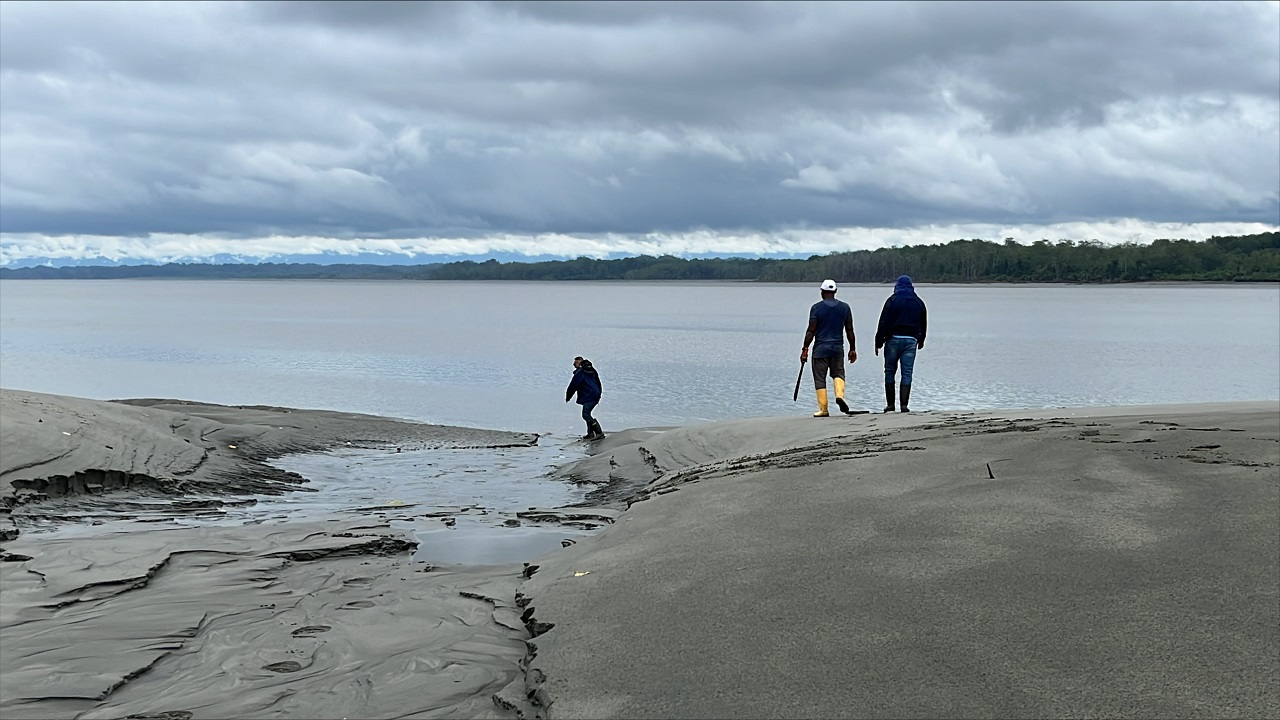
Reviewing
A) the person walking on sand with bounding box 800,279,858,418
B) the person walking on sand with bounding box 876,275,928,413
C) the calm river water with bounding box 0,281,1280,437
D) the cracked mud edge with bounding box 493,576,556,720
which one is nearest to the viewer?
the cracked mud edge with bounding box 493,576,556,720

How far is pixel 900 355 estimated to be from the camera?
1677cm

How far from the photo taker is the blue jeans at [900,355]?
16.5m

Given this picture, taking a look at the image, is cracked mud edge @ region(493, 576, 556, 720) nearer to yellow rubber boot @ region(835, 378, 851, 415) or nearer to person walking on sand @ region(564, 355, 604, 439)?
yellow rubber boot @ region(835, 378, 851, 415)

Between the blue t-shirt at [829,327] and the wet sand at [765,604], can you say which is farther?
the blue t-shirt at [829,327]

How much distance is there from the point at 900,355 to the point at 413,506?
823cm

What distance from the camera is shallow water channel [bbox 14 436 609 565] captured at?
10.4 m

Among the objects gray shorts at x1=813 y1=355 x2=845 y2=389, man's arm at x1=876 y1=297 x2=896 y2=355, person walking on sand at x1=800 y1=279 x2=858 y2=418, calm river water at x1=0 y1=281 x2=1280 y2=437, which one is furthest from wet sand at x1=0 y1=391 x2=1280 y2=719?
calm river water at x1=0 y1=281 x2=1280 y2=437

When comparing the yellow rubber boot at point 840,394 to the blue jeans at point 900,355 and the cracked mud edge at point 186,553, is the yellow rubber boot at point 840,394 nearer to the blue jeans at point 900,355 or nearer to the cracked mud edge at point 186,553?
the blue jeans at point 900,355

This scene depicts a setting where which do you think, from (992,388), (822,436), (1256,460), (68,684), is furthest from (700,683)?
(992,388)

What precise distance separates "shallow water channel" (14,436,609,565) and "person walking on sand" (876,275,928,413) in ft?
17.8

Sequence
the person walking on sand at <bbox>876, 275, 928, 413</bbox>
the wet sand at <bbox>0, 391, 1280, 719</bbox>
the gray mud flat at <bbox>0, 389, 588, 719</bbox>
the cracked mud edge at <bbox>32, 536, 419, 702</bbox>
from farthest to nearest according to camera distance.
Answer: the person walking on sand at <bbox>876, 275, 928, 413</bbox> < the cracked mud edge at <bbox>32, 536, 419, 702</bbox> < the gray mud flat at <bbox>0, 389, 588, 719</bbox> < the wet sand at <bbox>0, 391, 1280, 719</bbox>

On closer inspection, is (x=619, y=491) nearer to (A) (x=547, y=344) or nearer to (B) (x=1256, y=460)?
(B) (x=1256, y=460)

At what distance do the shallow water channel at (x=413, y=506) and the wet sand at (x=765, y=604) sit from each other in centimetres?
74

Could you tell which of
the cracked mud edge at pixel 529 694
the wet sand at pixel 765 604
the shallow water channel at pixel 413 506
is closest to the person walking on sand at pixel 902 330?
the wet sand at pixel 765 604
